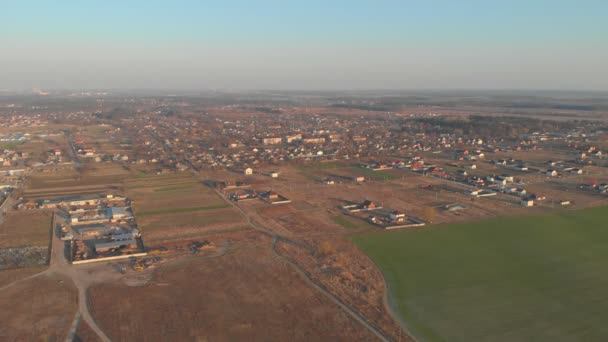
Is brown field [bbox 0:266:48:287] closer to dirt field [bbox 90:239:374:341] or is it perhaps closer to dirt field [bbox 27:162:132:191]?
dirt field [bbox 90:239:374:341]

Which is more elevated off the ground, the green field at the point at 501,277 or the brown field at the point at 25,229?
the green field at the point at 501,277

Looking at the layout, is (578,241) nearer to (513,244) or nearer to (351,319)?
(513,244)

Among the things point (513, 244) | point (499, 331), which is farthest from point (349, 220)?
point (499, 331)

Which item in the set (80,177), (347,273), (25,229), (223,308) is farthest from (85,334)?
(80,177)

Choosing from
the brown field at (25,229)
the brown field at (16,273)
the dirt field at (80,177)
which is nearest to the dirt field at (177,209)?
the dirt field at (80,177)

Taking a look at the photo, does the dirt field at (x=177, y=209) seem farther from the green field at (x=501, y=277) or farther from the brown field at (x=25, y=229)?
the green field at (x=501, y=277)

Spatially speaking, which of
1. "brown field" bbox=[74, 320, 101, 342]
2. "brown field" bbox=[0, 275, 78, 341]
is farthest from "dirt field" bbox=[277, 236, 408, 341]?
"brown field" bbox=[0, 275, 78, 341]
